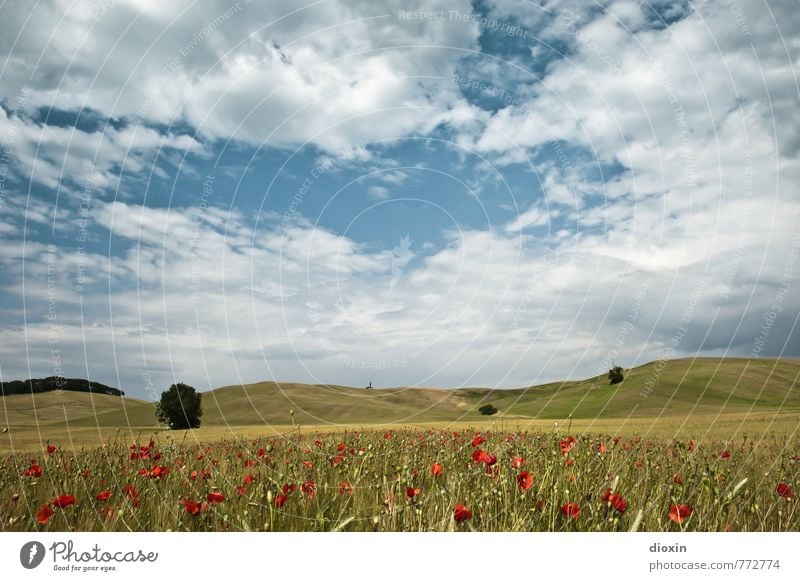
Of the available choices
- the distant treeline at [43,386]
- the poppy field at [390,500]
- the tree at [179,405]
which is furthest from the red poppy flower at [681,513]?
the tree at [179,405]

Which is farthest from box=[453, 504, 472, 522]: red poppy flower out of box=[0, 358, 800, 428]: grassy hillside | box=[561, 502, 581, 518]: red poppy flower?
box=[0, 358, 800, 428]: grassy hillside

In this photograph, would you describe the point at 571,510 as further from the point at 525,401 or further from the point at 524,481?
the point at 525,401

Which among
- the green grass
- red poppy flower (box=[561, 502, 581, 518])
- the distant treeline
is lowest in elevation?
the green grass

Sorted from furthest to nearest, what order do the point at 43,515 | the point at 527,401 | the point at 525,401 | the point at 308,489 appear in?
the point at 527,401, the point at 525,401, the point at 308,489, the point at 43,515

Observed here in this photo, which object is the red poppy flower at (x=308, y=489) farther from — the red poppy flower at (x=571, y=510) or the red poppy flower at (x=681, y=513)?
the red poppy flower at (x=681, y=513)

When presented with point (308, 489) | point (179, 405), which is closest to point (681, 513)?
point (308, 489)

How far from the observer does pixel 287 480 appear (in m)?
4.95

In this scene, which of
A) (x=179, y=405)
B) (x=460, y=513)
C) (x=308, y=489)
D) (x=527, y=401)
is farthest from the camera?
(x=527, y=401)

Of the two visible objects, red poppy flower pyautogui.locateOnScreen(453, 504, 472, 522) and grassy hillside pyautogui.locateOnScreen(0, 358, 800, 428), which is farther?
grassy hillside pyautogui.locateOnScreen(0, 358, 800, 428)

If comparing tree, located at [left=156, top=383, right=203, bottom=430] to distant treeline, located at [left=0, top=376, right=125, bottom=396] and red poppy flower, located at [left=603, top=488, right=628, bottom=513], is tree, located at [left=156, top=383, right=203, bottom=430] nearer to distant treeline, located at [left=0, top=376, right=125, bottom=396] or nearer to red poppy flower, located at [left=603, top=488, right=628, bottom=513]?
distant treeline, located at [left=0, top=376, right=125, bottom=396]
